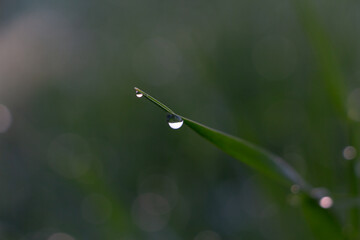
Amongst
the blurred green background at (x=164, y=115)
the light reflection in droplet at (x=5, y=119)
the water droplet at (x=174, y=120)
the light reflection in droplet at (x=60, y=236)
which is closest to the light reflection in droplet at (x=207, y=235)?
the blurred green background at (x=164, y=115)

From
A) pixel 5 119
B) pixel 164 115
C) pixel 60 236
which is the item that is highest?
pixel 164 115

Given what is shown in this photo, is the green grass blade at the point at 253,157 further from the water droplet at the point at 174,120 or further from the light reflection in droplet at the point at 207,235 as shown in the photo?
the light reflection in droplet at the point at 207,235

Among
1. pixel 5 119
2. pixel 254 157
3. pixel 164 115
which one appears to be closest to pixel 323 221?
pixel 254 157

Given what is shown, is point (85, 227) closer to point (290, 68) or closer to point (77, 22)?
point (290, 68)

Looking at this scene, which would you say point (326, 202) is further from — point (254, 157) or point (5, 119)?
point (5, 119)

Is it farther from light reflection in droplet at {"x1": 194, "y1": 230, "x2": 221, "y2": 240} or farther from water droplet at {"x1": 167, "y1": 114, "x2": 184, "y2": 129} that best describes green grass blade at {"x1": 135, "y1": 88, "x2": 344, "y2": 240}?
light reflection in droplet at {"x1": 194, "y1": 230, "x2": 221, "y2": 240}

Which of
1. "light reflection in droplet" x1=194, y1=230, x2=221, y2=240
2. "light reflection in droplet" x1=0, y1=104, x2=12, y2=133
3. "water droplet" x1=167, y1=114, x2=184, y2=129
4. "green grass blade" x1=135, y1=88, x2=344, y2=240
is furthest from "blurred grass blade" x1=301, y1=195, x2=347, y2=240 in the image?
"light reflection in droplet" x1=0, y1=104, x2=12, y2=133

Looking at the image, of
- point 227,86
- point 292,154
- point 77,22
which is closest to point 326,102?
point 292,154
